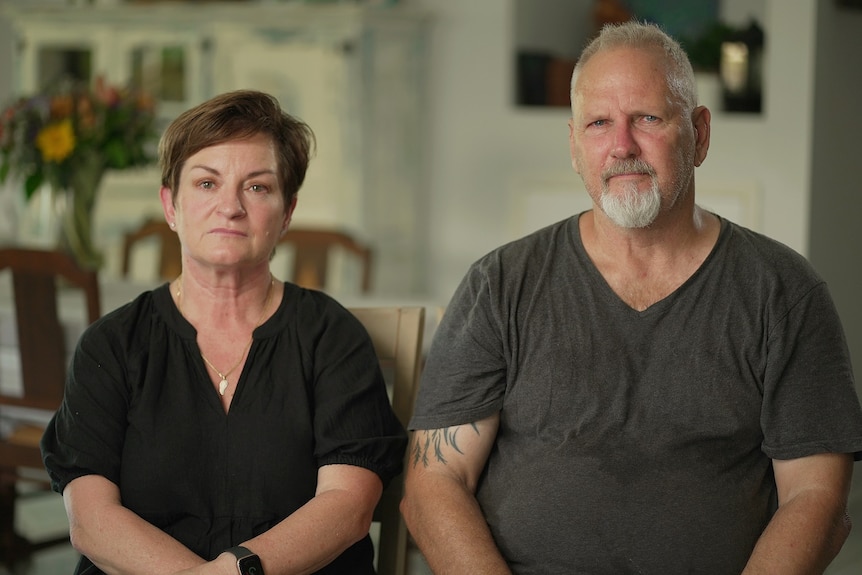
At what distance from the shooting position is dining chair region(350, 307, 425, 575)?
1.89m

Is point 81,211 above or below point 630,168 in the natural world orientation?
below

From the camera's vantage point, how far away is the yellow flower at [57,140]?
330cm

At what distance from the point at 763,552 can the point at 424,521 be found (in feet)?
1.54

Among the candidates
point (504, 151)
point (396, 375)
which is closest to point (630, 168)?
point (396, 375)

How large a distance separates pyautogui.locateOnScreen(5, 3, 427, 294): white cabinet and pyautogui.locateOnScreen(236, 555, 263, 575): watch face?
367 cm

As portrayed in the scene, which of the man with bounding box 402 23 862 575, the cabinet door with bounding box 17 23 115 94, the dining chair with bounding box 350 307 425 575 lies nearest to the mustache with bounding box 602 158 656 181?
the man with bounding box 402 23 862 575

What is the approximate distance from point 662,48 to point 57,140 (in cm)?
211

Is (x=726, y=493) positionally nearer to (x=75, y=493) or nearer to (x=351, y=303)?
(x=75, y=493)

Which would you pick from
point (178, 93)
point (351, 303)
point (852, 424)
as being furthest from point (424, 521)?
point (178, 93)

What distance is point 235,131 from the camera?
5.82 feet

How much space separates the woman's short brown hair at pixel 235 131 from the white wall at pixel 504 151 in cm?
294

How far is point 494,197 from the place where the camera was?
17.0ft

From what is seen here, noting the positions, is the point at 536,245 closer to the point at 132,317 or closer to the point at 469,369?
the point at 469,369

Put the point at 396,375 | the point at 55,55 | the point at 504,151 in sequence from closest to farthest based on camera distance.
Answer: the point at 396,375 < the point at 504,151 < the point at 55,55
